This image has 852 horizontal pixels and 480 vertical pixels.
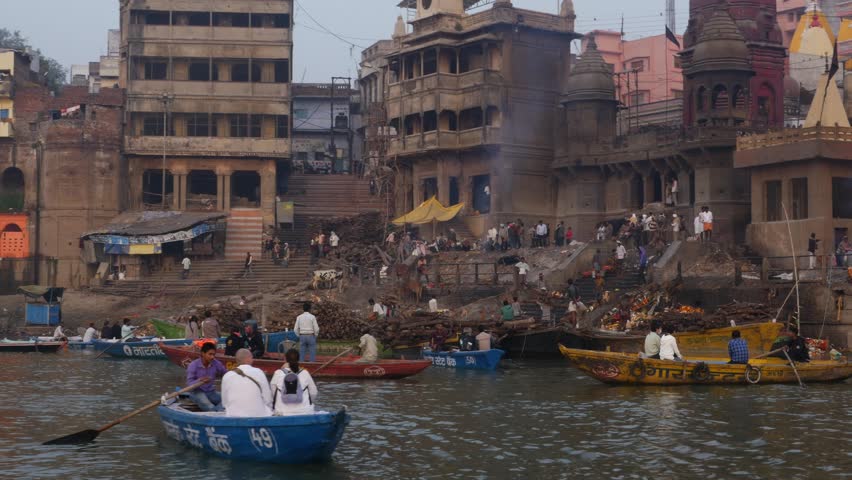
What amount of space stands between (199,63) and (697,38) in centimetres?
2658

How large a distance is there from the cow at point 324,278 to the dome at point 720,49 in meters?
17.3

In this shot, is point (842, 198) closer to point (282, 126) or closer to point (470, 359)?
point (470, 359)

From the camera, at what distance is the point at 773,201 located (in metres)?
44.3

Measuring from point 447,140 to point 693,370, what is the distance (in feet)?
106

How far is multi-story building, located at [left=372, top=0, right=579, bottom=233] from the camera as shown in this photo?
187 ft

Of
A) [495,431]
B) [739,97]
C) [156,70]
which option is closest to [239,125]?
[156,70]

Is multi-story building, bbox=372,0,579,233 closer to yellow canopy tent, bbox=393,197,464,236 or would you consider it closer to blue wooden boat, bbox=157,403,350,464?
yellow canopy tent, bbox=393,197,464,236

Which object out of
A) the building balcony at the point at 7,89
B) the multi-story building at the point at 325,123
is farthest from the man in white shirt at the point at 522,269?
the multi-story building at the point at 325,123

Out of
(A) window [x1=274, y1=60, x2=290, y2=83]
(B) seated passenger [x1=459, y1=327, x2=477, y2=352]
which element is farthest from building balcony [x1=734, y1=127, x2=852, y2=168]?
(A) window [x1=274, y1=60, x2=290, y2=83]

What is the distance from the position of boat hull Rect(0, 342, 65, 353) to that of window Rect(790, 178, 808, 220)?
26.9 metres

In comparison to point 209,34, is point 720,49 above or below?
below

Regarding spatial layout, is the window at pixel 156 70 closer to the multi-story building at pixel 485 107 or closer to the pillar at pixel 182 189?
the pillar at pixel 182 189

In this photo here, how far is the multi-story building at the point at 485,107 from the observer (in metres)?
57.1

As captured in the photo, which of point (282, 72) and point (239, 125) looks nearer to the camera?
point (239, 125)
